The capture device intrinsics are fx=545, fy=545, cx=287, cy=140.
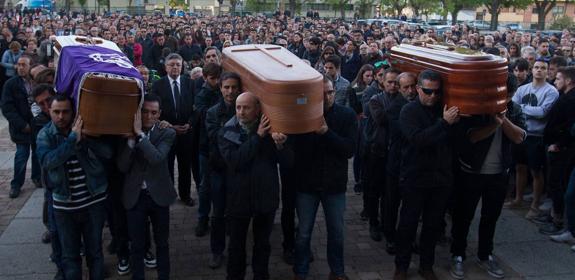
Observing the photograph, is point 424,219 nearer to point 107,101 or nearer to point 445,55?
point 445,55

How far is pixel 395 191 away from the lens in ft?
19.2

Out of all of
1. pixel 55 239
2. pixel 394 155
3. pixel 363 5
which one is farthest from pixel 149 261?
pixel 363 5

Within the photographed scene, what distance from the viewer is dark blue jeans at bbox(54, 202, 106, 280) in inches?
178

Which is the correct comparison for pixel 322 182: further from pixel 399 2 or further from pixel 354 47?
pixel 399 2

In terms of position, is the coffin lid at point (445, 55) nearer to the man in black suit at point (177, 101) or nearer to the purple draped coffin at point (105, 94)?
the man in black suit at point (177, 101)

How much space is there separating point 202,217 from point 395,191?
2.23m

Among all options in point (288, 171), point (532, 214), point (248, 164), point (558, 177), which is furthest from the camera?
point (532, 214)

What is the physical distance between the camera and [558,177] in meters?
6.57

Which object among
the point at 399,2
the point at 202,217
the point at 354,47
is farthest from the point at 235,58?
the point at 399,2

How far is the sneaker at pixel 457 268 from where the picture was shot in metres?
5.48

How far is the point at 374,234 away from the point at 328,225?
1407mm

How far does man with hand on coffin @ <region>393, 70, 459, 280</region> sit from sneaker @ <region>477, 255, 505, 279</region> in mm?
681

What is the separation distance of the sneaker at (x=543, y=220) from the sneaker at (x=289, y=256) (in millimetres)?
3302

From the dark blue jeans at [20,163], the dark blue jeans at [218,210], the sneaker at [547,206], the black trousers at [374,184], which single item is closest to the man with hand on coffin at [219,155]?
the dark blue jeans at [218,210]
